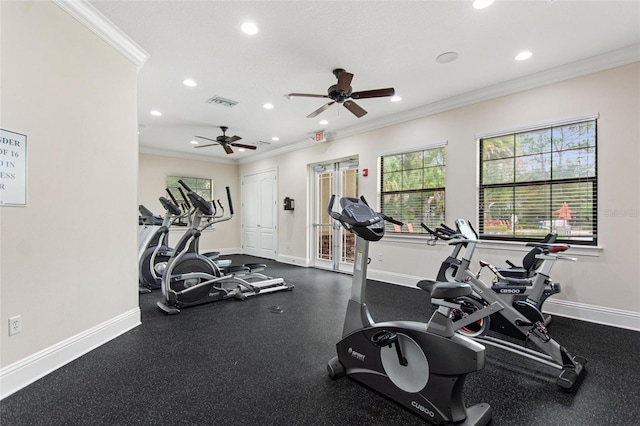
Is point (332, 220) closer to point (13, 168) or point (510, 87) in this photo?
point (510, 87)

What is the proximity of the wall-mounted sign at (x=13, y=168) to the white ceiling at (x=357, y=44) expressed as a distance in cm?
132

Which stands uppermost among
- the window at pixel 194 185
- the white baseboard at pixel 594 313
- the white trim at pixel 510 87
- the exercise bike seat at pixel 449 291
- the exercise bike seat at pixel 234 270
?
the white trim at pixel 510 87

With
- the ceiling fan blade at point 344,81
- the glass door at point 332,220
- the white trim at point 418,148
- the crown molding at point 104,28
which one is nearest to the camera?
the crown molding at point 104,28

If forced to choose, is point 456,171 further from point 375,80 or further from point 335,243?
point 335,243

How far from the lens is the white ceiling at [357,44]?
2.47 metres

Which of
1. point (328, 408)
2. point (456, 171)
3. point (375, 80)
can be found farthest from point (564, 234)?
point (328, 408)

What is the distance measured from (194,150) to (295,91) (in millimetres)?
4578

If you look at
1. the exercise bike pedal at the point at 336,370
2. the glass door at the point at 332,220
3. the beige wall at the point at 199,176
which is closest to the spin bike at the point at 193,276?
the exercise bike pedal at the point at 336,370

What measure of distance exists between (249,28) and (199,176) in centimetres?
620

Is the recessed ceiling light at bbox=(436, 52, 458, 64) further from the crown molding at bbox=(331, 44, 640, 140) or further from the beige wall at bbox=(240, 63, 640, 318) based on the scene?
the beige wall at bbox=(240, 63, 640, 318)

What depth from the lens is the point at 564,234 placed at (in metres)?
3.52

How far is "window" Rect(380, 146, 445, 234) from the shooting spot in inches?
182

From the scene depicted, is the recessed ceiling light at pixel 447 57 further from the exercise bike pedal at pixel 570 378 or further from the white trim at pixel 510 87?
the exercise bike pedal at pixel 570 378

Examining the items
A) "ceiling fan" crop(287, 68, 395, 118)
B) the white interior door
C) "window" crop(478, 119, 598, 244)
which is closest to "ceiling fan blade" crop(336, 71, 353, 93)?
"ceiling fan" crop(287, 68, 395, 118)
